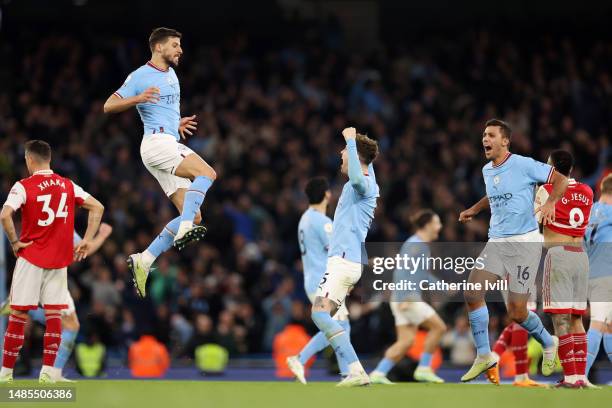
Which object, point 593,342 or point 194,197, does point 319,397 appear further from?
point 593,342

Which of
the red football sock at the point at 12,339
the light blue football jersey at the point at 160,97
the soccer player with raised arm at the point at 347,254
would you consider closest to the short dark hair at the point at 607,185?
the soccer player with raised arm at the point at 347,254

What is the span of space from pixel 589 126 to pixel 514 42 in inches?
143

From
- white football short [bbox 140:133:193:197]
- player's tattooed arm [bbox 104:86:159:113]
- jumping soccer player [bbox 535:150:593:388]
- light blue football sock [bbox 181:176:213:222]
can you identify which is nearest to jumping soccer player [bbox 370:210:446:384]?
jumping soccer player [bbox 535:150:593:388]

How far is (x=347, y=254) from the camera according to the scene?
11602 millimetres

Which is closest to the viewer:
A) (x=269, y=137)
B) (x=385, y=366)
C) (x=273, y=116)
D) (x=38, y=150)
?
(x=38, y=150)

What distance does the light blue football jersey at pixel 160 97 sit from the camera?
1167cm

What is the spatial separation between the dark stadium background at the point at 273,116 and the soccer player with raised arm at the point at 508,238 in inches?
266

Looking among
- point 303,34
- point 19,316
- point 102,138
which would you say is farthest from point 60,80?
point 19,316

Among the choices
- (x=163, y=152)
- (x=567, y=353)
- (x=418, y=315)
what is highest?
(x=163, y=152)

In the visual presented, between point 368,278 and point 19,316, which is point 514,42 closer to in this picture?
point 368,278

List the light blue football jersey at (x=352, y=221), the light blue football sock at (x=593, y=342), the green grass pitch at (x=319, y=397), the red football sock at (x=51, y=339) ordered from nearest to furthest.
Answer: the green grass pitch at (x=319, y=397) → the light blue football jersey at (x=352, y=221) → the red football sock at (x=51, y=339) → the light blue football sock at (x=593, y=342)

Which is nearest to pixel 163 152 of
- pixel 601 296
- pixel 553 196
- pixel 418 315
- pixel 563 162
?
pixel 553 196

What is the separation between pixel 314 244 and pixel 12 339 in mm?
3652

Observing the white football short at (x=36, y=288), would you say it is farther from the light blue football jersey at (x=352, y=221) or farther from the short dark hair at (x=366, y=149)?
the short dark hair at (x=366, y=149)
